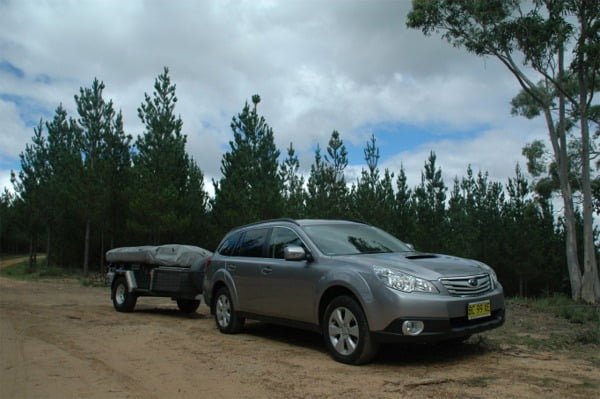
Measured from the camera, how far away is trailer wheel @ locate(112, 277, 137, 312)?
11133mm

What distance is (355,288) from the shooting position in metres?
5.69

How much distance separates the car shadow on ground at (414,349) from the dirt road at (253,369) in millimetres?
12

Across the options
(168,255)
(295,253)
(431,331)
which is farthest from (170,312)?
(431,331)

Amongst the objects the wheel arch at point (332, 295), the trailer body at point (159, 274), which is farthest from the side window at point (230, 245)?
the wheel arch at point (332, 295)

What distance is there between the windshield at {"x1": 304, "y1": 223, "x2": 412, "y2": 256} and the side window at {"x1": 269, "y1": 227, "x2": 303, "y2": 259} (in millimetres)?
234

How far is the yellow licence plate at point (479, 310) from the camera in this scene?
18.2ft

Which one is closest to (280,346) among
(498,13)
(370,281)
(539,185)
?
(370,281)

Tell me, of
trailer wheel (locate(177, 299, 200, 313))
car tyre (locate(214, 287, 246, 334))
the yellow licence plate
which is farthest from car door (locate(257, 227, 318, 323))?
trailer wheel (locate(177, 299, 200, 313))

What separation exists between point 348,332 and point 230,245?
Result: 132 inches

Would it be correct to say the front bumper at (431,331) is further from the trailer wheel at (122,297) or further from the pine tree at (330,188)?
the pine tree at (330,188)

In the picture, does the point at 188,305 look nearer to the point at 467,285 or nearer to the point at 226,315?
the point at 226,315

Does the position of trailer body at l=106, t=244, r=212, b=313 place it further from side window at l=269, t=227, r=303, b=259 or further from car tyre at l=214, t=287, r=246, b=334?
side window at l=269, t=227, r=303, b=259

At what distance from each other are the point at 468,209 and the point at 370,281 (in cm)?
3503

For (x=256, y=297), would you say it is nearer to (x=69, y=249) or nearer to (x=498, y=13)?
(x=498, y=13)
